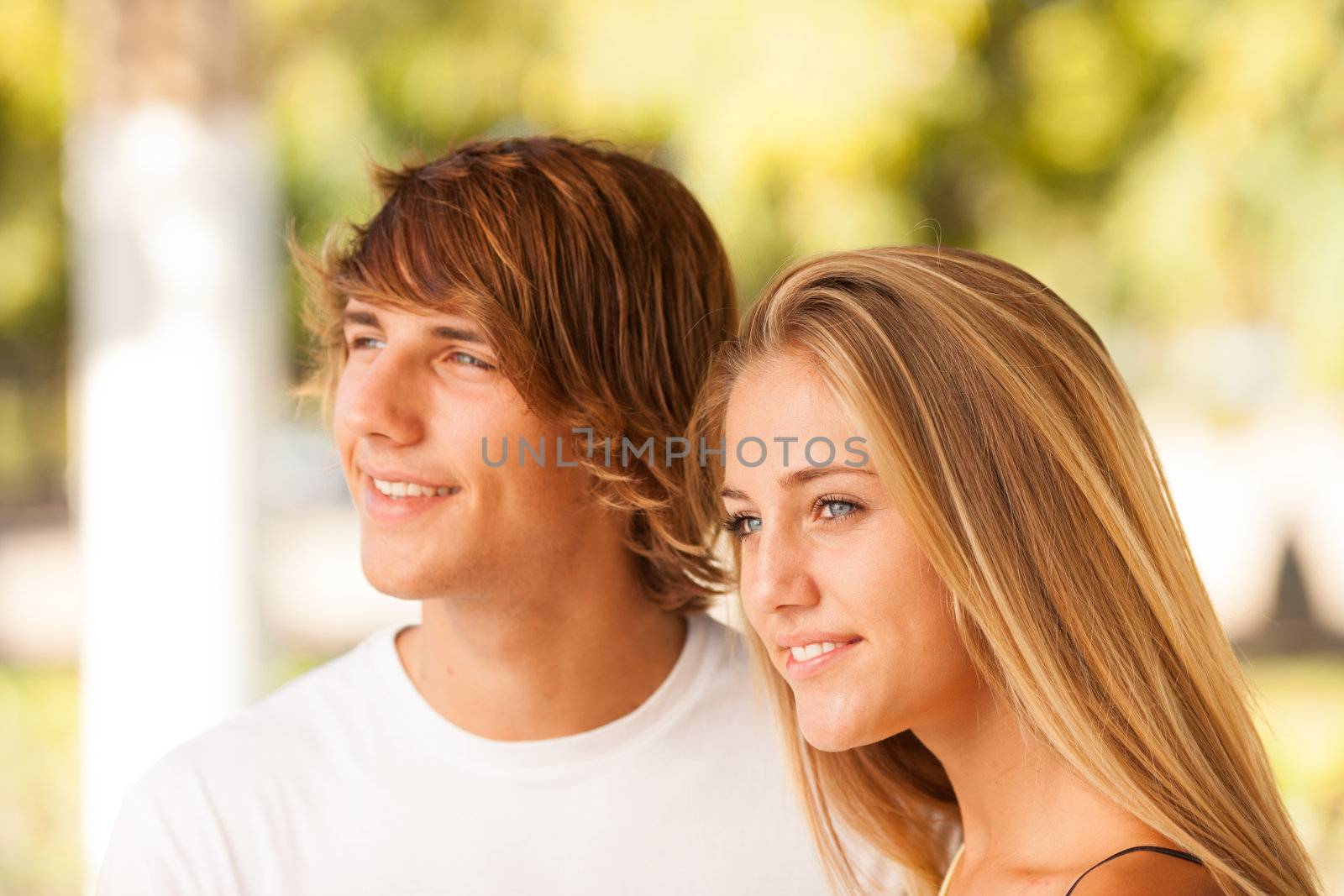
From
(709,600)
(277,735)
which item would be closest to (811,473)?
(709,600)

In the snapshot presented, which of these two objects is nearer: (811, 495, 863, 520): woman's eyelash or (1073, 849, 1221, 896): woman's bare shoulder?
(1073, 849, 1221, 896): woman's bare shoulder

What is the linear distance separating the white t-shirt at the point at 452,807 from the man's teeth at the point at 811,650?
2.00 ft

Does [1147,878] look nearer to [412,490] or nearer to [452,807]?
[452,807]

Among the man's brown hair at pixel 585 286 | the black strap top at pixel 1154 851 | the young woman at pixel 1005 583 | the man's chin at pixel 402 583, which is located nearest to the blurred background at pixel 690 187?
the man's brown hair at pixel 585 286

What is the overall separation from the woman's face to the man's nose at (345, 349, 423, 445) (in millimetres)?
674

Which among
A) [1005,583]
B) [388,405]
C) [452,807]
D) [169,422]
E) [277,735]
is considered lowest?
[452,807]

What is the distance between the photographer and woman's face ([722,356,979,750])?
6.12ft

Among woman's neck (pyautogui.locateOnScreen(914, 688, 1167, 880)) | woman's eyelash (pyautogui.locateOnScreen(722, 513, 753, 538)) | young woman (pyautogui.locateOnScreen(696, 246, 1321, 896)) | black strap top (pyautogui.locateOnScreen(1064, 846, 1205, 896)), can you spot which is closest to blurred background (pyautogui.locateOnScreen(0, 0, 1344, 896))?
woman's eyelash (pyautogui.locateOnScreen(722, 513, 753, 538))

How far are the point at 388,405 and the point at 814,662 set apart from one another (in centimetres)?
87

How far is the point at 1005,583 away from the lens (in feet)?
5.95

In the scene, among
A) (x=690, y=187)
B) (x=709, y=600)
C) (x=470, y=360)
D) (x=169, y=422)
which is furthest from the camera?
(x=169, y=422)

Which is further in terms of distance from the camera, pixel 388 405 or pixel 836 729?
pixel 388 405

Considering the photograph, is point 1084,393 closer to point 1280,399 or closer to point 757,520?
point 757,520

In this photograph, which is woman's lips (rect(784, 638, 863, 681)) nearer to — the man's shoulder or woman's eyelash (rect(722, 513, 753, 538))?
woman's eyelash (rect(722, 513, 753, 538))
